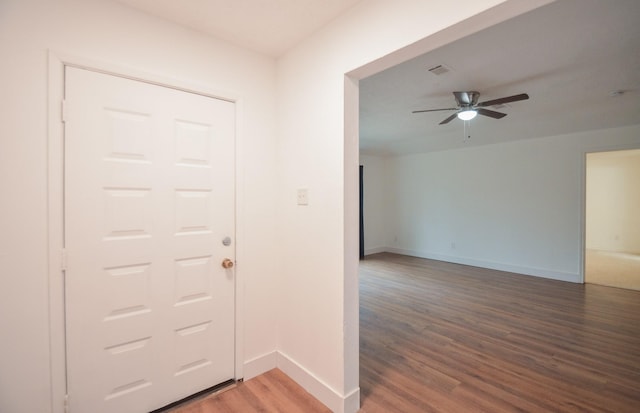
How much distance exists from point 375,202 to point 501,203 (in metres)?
2.70

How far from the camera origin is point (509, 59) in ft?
7.94

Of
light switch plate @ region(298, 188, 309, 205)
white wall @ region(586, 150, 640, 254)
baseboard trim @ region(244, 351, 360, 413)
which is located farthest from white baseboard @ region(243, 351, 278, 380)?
white wall @ region(586, 150, 640, 254)

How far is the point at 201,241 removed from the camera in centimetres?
192

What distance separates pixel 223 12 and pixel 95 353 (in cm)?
209

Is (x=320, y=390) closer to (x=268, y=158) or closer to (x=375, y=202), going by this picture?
(x=268, y=158)

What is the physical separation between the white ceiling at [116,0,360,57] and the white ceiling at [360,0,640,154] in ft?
3.52

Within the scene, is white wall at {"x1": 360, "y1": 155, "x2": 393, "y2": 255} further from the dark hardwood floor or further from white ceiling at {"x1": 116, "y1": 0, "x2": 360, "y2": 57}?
white ceiling at {"x1": 116, "y1": 0, "x2": 360, "y2": 57}

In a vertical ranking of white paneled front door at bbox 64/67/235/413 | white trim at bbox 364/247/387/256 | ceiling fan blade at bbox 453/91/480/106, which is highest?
ceiling fan blade at bbox 453/91/480/106

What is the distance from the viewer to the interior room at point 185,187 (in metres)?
1.42

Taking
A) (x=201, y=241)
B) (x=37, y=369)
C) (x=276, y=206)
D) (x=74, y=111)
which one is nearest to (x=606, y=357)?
(x=276, y=206)

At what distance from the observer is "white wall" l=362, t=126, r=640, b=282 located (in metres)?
4.63

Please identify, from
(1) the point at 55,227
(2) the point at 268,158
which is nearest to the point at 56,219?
(1) the point at 55,227

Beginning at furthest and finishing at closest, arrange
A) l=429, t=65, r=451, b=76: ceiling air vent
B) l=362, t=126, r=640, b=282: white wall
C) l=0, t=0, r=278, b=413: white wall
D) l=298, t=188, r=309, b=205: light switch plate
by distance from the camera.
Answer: l=362, t=126, r=640, b=282: white wall
l=429, t=65, r=451, b=76: ceiling air vent
l=298, t=188, r=309, b=205: light switch plate
l=0, t=0, r=278, b=413: white wall

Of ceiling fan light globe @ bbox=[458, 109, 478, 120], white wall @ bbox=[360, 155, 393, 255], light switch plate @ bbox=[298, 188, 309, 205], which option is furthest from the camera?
white wall @ bbox=[360, 155, 393, 255]
